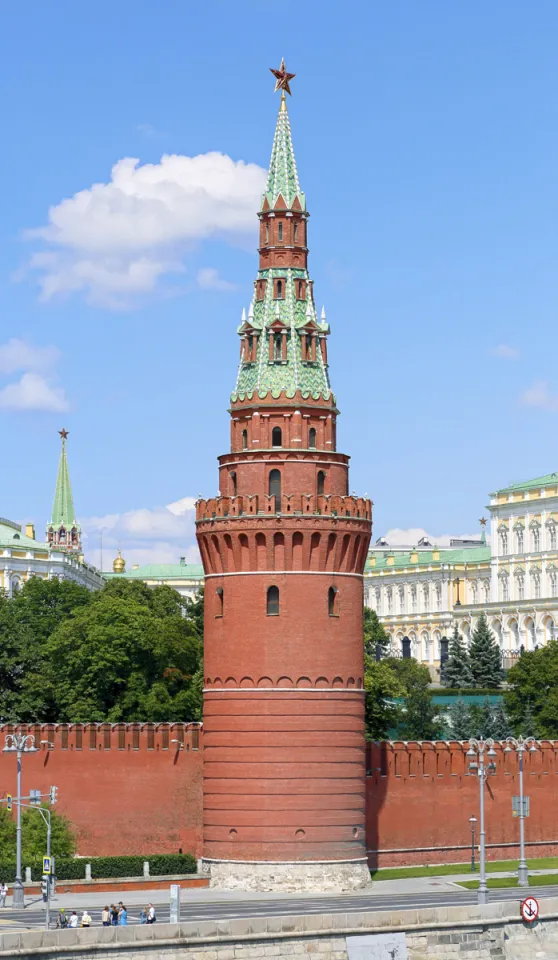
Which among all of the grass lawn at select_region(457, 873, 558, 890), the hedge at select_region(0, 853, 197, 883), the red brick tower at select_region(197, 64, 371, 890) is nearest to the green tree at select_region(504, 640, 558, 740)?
the grass lawn at select_region(457, 873, 558, 890)

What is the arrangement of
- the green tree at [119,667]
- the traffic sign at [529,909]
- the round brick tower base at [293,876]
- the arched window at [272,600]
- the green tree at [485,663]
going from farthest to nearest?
the green tree at [485,663]
the green tree at [119,667]
the arched window at [272,600]
the round brick tower base at [293,876]
the traffic sign at [529,909]

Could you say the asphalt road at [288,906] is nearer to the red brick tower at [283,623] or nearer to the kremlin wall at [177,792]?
the red brick tower at [283,623]

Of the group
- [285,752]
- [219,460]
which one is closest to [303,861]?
[285,752]

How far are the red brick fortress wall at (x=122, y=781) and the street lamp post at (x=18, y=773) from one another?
1.31 meters

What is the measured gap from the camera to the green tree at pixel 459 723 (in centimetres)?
11679

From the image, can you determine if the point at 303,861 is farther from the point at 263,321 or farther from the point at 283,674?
the point at 263,321

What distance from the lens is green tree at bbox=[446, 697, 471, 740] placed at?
116787 mm

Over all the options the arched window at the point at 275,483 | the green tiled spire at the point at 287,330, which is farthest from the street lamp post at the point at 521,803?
the green tiled spire at the point at 287,330

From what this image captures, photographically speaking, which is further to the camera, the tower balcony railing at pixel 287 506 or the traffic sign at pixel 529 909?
the tower balcony railing at pixel 287 506

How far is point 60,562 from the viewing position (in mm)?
183125

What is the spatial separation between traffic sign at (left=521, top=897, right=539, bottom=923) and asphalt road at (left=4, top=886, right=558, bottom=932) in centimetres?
64

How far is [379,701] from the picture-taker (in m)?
112

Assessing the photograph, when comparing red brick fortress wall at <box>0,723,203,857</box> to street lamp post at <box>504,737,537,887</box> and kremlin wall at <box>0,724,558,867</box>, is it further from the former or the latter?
street lamp post at <box>504,737,537,887</box>

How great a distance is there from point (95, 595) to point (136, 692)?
26173mm
